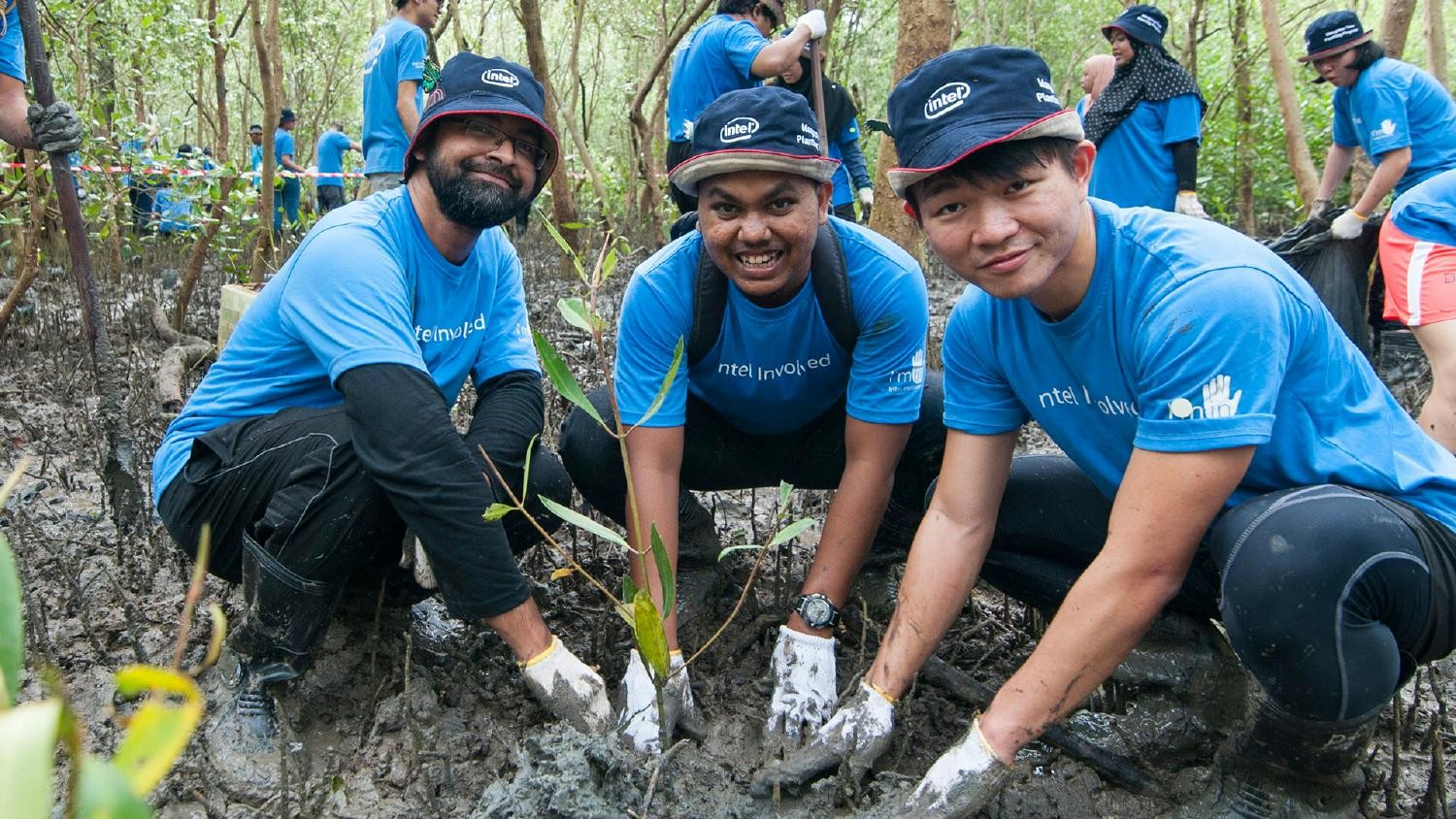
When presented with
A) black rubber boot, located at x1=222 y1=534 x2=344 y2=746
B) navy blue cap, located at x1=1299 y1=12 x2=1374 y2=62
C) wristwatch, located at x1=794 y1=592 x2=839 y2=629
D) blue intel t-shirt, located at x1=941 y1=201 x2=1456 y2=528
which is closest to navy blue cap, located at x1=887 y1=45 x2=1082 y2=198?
blue intel t-shirt, located at x1=941 y1=201 x2=1456 y2=528

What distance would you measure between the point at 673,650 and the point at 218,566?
3.54 ft

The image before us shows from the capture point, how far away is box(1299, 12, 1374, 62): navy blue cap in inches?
166

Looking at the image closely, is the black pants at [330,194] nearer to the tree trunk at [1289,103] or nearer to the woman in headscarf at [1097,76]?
the woman in headscarf at [1097,76]

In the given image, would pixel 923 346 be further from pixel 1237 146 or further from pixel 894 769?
pixel 1237 146

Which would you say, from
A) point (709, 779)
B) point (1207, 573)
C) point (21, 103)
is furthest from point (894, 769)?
point (21, 103)

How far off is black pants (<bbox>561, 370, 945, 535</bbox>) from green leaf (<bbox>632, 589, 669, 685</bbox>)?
3.31 ft

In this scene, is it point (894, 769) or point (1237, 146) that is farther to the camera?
point (1237, 146)

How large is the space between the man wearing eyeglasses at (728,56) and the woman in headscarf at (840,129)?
123 millimetres

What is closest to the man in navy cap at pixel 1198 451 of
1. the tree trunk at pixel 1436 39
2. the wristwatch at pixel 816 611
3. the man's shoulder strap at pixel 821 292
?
the wristwatch at pixel 816 611

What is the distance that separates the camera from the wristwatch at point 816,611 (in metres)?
2.19

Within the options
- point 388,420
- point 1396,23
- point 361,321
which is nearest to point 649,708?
point 388,420

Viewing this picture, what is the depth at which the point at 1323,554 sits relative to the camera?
5.05 feet

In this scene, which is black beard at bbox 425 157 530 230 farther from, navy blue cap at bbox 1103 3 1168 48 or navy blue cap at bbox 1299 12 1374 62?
navy blue cap at bbox 1299 12 1374 62

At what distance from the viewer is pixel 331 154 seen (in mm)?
10883
